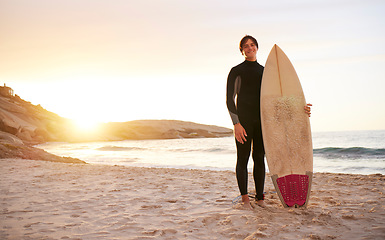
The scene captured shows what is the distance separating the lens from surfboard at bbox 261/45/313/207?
290 centimetres

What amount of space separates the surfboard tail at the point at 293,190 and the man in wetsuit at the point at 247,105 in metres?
0.21

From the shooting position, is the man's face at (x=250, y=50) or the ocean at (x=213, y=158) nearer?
the man's face at (x=250, y=50)

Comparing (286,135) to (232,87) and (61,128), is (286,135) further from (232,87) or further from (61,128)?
(61,128)

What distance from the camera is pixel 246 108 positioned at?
2.91m

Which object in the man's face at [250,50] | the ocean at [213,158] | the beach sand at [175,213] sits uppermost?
the man's face at [250,50]

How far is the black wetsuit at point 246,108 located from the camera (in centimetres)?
288

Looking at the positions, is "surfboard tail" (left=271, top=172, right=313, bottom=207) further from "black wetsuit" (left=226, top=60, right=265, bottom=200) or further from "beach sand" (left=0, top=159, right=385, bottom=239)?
"black wetsuit" (left=226, top=60, right=265, bottom=200)

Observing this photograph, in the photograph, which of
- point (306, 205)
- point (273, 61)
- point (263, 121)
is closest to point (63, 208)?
point (263, 121)

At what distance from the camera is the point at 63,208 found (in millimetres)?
2898

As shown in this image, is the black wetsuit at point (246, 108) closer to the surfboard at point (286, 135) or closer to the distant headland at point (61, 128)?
the surfboard at point (286, 135)

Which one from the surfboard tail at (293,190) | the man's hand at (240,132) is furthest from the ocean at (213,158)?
the man's hand at (240,132)

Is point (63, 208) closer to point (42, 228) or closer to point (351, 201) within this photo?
point (42, 228)

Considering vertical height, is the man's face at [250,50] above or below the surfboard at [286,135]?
above

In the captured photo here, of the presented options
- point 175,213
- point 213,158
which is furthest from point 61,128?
point 175,213
